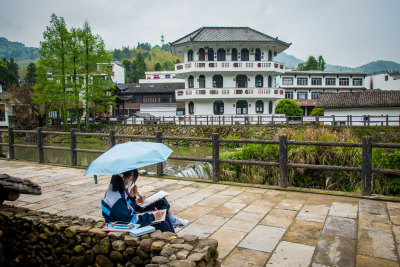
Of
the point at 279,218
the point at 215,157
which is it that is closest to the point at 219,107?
the point at 215,157

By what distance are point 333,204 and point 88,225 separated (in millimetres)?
4692

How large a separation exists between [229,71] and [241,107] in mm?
4339

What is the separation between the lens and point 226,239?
182 inches

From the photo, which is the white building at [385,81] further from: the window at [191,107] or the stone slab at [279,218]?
the stone slab at [279,218]

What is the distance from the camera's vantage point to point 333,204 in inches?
246

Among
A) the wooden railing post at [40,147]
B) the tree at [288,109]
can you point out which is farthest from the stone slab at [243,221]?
the tree at [288,109]

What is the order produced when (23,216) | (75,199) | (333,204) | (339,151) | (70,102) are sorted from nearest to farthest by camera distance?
(23,216) → (333,204) → (75,199) → (339,151) → (70,102)

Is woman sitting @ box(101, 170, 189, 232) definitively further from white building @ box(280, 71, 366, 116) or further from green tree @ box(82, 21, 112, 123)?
white building @ box(280, 71, 366, 116)

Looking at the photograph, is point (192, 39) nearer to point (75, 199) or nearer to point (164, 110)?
point (164, 110)

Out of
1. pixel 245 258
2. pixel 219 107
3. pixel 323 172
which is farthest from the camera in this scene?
pixel 219 107

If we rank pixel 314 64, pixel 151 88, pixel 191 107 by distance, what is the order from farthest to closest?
pixel 314 64
pixel 151 88
pixel 191 107

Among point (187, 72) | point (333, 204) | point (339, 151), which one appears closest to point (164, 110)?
point (187, 72)

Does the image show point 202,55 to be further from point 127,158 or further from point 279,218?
point 127,158

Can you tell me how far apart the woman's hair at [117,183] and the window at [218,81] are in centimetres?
3304
